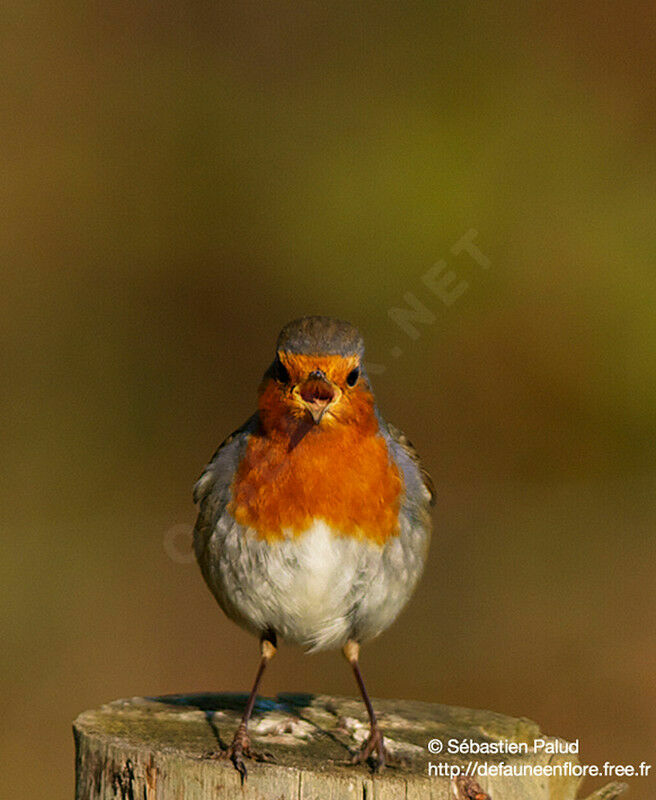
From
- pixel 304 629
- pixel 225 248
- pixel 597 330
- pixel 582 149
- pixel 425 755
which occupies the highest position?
pixel 582 149

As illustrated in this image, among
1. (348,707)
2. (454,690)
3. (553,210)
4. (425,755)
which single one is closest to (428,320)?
(553,210)

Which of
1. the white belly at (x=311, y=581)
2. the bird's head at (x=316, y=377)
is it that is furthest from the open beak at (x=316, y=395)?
the white belly at (x=311, y=581)

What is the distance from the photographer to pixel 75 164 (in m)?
7.34


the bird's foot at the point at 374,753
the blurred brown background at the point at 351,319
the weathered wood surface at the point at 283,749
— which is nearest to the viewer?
the weathered wood surface at the point at 283,749

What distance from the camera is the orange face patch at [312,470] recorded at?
3.37 m

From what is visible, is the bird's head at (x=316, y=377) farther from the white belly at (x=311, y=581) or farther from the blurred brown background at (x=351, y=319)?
the blurred brown background at (x=351, y=319)

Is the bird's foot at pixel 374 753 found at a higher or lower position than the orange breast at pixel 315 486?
lower

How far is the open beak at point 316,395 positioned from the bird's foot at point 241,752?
0.84m

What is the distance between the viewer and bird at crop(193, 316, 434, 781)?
10.9ft

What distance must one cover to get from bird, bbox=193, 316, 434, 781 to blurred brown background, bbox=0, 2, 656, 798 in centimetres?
271

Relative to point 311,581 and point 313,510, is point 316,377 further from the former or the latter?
point 311,581

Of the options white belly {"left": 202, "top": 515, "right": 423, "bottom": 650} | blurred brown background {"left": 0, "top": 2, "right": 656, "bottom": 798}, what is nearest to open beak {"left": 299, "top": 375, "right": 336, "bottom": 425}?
white belly {"left": 202, "top": 515, "right": 423, "bottom": 650}

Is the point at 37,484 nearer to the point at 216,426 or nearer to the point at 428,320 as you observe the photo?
the point at 216,426

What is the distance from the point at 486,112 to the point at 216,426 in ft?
7.87
